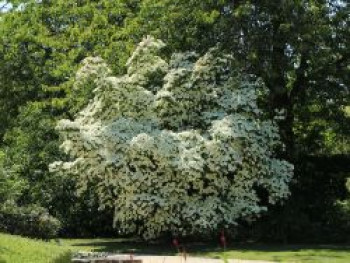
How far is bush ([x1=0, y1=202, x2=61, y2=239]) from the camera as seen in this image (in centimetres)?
1489

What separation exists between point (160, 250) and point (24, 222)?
3.35m

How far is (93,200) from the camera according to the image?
18750 mm

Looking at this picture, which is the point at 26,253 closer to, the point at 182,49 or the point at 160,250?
the point at 160,250

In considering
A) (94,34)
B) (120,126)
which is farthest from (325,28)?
(94,34)

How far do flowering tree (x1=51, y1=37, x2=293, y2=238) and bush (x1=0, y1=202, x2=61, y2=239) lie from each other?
5.43 feet

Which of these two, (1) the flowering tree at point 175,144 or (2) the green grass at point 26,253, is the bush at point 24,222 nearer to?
(1) the flowering tree at point 175,144

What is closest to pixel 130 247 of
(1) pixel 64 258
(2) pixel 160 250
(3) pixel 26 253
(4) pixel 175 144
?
(2) pixel 160 250

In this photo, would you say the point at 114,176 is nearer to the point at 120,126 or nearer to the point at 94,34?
the point at 120,126

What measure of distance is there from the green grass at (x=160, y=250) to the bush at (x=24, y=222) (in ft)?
1.79

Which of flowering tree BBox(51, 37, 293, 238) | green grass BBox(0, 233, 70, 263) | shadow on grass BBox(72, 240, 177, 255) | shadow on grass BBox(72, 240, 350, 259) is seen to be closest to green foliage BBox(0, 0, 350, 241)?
flowering tree BBox(51, 37, 293, 238)

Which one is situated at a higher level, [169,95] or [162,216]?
[169,95]

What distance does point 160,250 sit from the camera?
A: 51.8 feet

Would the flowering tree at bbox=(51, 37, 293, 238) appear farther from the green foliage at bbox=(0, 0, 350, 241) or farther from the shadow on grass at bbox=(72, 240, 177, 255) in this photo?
the green foliage at bbox=(0, 0, 350, 241)

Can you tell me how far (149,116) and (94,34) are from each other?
15.4 feet
